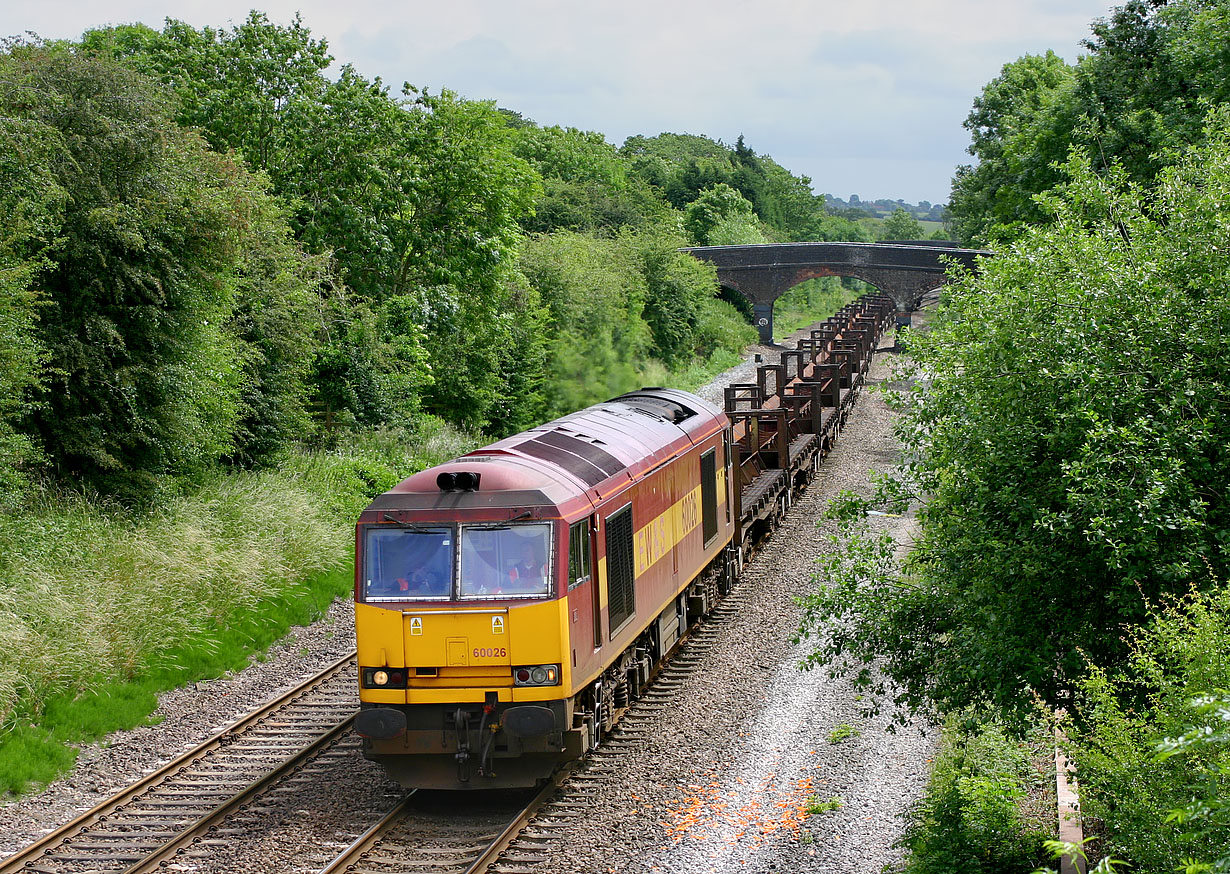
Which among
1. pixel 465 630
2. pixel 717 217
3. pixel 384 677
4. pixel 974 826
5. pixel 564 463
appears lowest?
pixel 974 826

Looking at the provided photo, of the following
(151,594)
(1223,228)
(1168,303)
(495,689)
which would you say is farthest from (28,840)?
(1223,228)

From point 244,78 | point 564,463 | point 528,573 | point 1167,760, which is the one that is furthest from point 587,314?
point 1167,760

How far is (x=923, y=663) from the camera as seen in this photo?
33.9ft

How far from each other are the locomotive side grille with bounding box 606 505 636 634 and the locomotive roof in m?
0.39

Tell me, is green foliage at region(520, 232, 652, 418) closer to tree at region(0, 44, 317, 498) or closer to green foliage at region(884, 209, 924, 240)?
tree at region(0, 44, 317, 498)

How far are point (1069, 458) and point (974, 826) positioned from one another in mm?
3057

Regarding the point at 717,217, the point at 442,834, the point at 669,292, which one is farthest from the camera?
the point at 717,217

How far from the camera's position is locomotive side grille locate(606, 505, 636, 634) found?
11695 mm

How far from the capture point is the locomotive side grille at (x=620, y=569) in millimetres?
11695

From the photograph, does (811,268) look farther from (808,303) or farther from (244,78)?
(244,78)

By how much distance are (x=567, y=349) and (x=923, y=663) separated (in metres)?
16.6

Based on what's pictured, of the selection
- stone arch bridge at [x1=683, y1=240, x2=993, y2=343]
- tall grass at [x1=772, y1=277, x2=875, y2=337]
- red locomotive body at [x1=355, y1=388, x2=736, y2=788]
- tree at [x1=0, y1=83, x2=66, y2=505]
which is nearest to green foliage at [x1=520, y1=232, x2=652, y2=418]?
tree at [x1=0, y1=83, x2=66, y2=505]

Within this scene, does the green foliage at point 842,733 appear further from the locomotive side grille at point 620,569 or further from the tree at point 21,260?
the tree at point 21,260

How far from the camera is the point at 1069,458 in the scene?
9.16m
